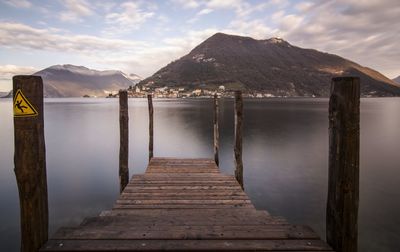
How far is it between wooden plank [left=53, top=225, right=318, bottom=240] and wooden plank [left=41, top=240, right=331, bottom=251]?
0.29 ft

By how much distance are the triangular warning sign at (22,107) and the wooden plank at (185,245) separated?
164 centimetres

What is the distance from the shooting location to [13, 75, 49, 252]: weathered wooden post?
3436 mm

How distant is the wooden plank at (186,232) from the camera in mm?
3590

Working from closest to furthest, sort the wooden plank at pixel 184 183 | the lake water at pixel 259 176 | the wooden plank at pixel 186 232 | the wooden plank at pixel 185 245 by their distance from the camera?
the wooden plank at pixel 185 245, the wooden plank at pixel 186 232, the wooden plank at pixel 184 183, the lake water at pixel 259 176

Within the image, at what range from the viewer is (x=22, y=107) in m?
3.46

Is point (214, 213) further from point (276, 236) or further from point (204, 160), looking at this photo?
point (204, 160)

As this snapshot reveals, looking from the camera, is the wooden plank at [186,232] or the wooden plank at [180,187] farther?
the wooden plank at [180,187]

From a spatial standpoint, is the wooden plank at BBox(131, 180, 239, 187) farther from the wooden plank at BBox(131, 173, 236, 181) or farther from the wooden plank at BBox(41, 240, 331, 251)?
the wooden plank at BBox(41, 240, 331, 251)

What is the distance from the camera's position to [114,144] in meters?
29.2

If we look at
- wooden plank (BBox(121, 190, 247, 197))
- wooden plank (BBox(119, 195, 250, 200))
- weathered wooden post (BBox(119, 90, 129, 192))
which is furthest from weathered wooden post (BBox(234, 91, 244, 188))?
weathered wooden post (BBox(119, 90, 129, 192))

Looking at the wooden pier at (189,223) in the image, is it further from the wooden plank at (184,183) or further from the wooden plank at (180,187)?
the wooden plank at (184,183)

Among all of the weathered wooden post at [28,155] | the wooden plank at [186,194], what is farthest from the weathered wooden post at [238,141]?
the weathered wooden post at [28,155]

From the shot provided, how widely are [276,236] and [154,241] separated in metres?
1.58

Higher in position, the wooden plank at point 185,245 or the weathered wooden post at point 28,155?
the weathered wooden post at point 28,155
